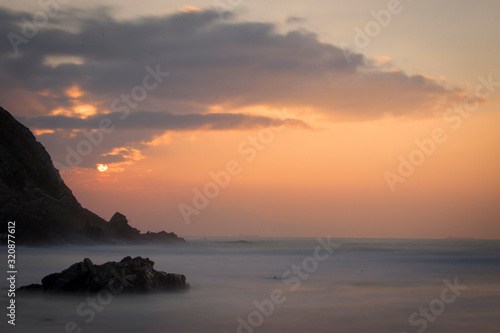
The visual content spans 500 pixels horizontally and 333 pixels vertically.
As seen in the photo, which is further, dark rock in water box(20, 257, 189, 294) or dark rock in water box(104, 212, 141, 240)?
dark rock in water box(104, 212, 141, 240)

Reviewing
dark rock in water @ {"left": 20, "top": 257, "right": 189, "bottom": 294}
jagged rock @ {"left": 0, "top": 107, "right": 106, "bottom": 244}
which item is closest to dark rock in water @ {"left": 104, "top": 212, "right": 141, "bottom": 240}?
jagged rock @ {"left": 0, "top": 107, "right": 106, "bottom": 244}

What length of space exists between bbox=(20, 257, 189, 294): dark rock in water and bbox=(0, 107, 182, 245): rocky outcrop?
2000 inches

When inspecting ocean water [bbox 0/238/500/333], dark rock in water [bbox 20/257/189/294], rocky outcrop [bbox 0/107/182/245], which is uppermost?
rocky outcrop [bbox 0/107/182/245]

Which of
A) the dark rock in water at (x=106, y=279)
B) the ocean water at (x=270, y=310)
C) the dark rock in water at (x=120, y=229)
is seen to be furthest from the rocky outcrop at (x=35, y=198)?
the dark rock in water at (x=106, y=279)

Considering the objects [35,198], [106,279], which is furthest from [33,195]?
[106,279]

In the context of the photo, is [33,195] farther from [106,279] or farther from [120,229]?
[106,279]

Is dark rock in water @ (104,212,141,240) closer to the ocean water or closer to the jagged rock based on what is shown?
the jagged rock

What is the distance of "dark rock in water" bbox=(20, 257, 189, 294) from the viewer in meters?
19.8

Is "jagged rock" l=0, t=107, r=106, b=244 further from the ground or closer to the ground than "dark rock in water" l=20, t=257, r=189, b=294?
further from the ground

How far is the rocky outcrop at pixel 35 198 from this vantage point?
223ft

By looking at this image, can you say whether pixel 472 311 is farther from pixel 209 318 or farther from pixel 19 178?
pixel 19 178

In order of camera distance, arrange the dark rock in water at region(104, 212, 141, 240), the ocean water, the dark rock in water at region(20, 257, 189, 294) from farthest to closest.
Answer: the dark rock in water at region(104, 212, 141, 240), the dark rock in water at region(20, 257, 189, 294), the ocean water

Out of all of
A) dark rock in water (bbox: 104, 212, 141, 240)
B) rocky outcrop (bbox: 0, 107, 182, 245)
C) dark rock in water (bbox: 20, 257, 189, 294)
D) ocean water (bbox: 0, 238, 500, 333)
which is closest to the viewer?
ocean water (bbox: 0, 238, 500, 333)

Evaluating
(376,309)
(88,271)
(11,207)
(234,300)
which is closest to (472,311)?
(376,309)
